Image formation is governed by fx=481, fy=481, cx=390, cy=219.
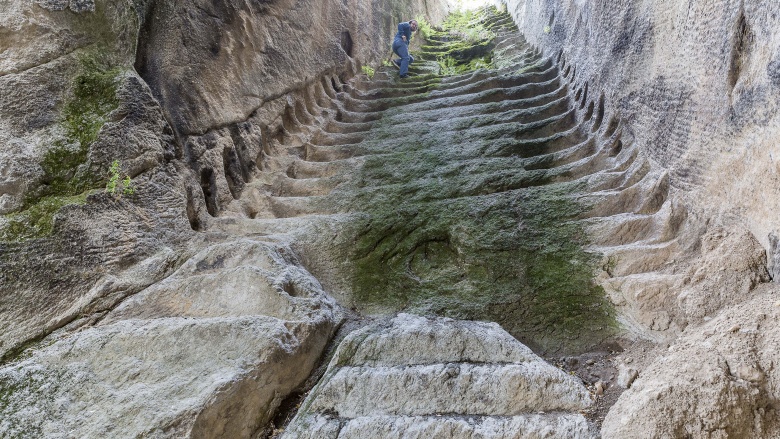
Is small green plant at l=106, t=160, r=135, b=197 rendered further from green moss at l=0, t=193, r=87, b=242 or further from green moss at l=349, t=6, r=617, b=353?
green moss at l=349, t=6, r=617, b=353

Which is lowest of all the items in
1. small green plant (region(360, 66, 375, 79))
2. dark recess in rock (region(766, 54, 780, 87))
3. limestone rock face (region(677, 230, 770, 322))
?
limestone rock face (region(677, 230, 770, 322))

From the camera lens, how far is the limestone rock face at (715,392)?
1.70m

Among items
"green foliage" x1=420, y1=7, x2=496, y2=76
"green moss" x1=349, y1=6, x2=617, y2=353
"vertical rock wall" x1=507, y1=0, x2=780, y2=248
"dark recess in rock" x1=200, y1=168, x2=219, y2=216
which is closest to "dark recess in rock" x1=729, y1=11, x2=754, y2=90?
"vertical rock wall" x1=507, y1=0, x2=780, y2=248

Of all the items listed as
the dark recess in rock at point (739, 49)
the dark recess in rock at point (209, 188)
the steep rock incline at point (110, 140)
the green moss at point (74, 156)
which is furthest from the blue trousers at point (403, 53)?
the dark recess in rock at point (739, 49)

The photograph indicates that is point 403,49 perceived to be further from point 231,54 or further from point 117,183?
point 117,183

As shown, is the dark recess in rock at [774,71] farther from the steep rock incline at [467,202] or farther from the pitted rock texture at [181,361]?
the pitted rock texture at [181,361]

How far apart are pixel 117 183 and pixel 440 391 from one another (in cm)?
261

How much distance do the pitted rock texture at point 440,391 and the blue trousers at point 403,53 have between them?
19.3 feet

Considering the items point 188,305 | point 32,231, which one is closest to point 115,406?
point 188,305

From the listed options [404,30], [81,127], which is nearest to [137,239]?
[81,127]

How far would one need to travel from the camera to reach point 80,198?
3.13m

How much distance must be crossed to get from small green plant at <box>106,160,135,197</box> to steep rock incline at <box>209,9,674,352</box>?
73 cm

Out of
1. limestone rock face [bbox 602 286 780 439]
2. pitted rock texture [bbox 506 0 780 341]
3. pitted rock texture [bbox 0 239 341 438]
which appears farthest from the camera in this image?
pitted rock texture [bbox 506 0 780 341]

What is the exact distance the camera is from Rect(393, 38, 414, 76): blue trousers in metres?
7.64
